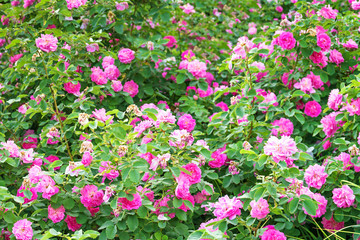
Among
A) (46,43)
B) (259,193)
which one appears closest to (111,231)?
(259,193)

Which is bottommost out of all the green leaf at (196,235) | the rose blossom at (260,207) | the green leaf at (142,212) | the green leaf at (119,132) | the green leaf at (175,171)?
the green leaf at (142,212)

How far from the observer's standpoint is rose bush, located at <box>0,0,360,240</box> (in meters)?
1.76

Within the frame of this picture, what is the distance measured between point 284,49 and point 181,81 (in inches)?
26.7

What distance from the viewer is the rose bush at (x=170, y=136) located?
1.76 metres

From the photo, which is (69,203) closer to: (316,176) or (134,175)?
(134,175)

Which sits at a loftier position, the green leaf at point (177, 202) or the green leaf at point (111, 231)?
the green leaf at point (177, 202)

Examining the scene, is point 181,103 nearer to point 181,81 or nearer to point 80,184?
point 181,81

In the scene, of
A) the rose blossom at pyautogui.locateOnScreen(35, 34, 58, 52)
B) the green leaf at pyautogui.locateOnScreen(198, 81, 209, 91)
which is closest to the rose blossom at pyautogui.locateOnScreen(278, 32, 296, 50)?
the green leaf at pyautogui.locateOnScreen(198, 81, 209, 91)

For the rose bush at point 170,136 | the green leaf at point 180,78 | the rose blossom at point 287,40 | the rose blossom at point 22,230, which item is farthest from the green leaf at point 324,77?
the rose blossom at point 22,230

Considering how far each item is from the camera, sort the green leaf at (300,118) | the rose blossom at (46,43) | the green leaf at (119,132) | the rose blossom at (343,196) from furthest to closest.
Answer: the green leaf at (300,118), the rose blossom at (46,43), the rose blossom at (343,196), the green leaf at (119,132)

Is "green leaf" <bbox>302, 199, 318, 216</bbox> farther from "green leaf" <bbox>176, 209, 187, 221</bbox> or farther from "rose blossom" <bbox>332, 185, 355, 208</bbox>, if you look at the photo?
"green leaf" <bbox>176, 209, 187, 221</bbox>

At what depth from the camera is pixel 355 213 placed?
1.98 metres

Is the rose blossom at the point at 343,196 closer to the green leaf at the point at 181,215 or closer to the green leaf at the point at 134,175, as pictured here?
the green leaf at the point at 181,215

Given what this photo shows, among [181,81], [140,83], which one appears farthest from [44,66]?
[181,81]
